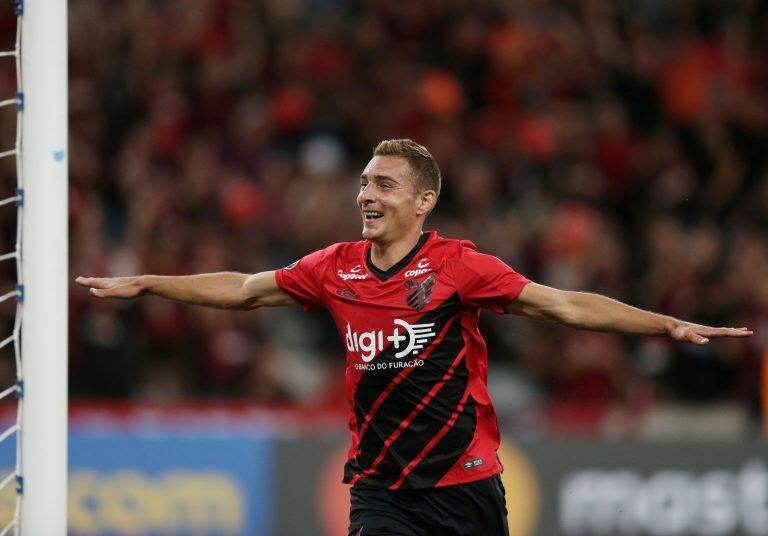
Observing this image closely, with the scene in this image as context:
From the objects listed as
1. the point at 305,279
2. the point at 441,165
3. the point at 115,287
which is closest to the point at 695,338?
the point at 305,279

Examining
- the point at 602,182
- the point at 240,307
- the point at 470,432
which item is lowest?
the point at 470,432

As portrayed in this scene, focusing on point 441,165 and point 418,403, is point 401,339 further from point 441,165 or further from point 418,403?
point 441,165

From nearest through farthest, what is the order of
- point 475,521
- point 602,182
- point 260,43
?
point 475,521
point 602,182
point 260,43

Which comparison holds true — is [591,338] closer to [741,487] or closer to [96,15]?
[741,487]

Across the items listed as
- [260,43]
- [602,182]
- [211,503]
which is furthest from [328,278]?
A: [260,43]

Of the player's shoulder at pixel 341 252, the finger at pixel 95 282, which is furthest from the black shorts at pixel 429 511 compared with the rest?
the finger at pixel 95 282

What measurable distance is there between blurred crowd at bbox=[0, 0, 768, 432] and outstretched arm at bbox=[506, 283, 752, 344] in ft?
18.3

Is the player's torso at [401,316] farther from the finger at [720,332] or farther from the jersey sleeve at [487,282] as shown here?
the finger at [720,332]

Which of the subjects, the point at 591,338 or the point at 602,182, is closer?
the point at 591,338

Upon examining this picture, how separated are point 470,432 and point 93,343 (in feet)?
19.7

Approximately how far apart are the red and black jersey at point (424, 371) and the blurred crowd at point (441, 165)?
17.7ft

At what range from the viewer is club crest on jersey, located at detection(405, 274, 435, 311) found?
17.8 ft

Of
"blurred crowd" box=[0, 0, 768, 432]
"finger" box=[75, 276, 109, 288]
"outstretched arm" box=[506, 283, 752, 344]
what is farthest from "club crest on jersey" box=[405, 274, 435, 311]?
"blurred crowd" box=[0, 0, 768, 432]

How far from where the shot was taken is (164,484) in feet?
31.8
